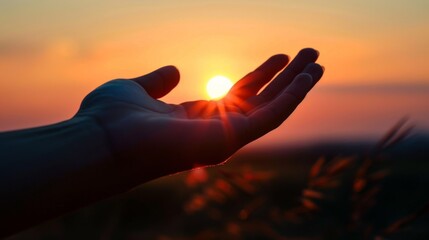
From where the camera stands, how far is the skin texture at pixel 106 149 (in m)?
2.04

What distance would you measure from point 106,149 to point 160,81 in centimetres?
59

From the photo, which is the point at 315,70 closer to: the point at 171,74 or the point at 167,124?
the point at 171,74

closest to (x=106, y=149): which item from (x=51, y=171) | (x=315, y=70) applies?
(x=51, y=171)

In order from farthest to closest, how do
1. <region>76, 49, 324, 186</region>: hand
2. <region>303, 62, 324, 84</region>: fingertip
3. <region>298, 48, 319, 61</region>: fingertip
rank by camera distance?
1. <region>298, 48, 319, 61</region>: fingertip
2. <region>303, 62, 324, 84</region>: fingertip
3. <region>76, 49, 324, 186</region>: hand

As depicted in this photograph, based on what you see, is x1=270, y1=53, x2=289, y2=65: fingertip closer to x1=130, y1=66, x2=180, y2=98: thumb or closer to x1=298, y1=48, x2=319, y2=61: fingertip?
x1=298, y1=48, x2=319, y2=61: fingertip

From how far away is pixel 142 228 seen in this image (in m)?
6.90

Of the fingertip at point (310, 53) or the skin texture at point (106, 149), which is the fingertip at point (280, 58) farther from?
the skin texture at point (106, 149)

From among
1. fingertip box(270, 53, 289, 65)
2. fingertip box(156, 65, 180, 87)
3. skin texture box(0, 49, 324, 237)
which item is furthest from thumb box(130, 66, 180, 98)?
fingertip box(270, 53, 289, 65)

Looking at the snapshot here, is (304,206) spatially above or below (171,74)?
below

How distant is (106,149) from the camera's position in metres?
2.22

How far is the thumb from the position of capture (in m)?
2.71

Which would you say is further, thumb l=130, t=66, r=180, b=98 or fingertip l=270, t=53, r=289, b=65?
fingertip l=270, t=53, r=289, b=65

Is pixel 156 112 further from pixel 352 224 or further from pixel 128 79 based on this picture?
pixel 352 224

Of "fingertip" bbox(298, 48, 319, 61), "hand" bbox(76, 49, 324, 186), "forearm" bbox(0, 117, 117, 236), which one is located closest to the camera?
"forearm" bbox(0, 117, 117, 236)
